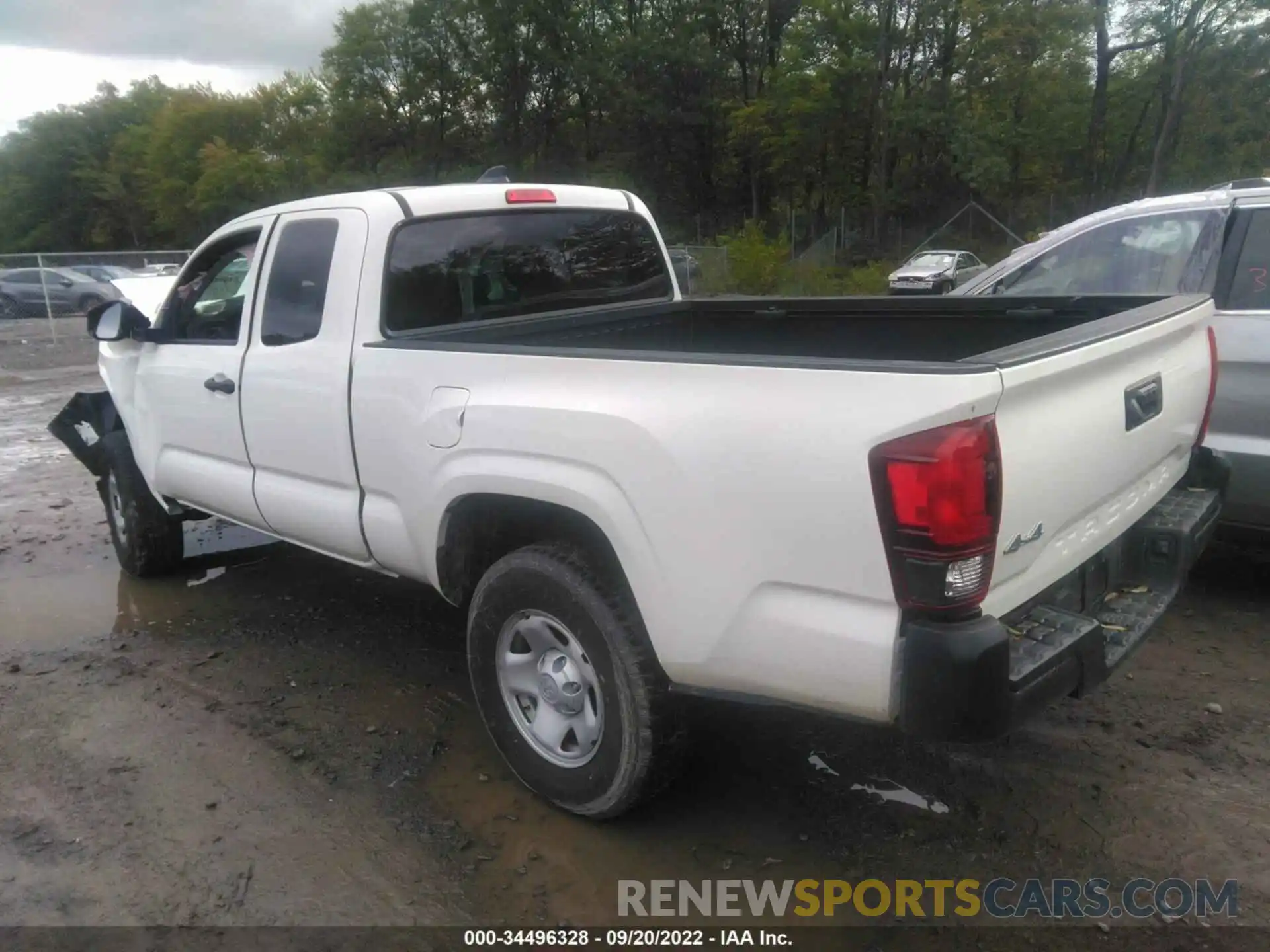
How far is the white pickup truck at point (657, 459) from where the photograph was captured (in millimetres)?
2295

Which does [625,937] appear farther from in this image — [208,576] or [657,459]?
[208,576]

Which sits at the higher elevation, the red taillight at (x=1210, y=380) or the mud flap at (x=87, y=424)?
the red taillight at (x=1210, y=380)

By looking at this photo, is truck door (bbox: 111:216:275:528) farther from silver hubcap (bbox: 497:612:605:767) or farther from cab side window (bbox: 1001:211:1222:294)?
cab side window (bbox: 1001:211:1222:294)

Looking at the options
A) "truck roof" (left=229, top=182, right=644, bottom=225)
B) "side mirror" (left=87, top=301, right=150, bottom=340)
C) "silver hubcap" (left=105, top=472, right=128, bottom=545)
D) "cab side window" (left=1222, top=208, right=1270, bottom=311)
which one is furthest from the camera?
"silver hubcap" (left=105, top=472, right=128, bottom=545)

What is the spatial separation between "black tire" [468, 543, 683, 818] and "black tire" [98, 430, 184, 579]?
9.93 feet

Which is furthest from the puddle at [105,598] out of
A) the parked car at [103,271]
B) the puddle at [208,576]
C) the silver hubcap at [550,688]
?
the parked car at [103,271]

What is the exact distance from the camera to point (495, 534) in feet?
11.0

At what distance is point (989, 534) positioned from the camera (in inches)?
89.3

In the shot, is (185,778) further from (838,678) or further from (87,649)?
(838,678)

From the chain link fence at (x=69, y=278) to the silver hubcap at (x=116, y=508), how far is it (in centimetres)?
1847

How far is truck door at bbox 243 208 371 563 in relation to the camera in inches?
149

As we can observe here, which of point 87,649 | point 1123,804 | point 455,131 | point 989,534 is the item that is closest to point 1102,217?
point 1123,804

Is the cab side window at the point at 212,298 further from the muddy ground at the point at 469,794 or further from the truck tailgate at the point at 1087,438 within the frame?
the truck tailgate at the point at 1087,438

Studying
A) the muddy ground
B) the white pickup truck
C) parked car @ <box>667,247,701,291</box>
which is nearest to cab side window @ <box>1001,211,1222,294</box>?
the white pickup truck
